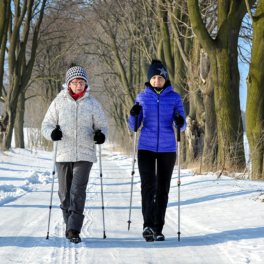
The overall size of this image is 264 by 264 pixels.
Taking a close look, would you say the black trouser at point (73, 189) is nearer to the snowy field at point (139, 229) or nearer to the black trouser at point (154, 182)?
the snowy field at point (139, 229)

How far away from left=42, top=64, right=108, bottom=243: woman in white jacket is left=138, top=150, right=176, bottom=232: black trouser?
2.05 ft

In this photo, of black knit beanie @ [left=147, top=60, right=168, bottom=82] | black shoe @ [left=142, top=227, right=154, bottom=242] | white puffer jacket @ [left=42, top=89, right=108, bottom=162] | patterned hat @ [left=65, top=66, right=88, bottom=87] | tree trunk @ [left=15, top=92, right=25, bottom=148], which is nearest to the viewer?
black shoe @ [left=142, top=227, right=154, bottom=242]

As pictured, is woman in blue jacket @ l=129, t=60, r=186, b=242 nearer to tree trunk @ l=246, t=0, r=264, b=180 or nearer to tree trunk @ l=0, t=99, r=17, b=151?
tree trunk @ l=246, t=0, r=264, b=180

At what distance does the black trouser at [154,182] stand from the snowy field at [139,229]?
1.19 ft

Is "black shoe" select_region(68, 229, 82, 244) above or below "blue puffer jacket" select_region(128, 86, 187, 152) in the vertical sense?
below

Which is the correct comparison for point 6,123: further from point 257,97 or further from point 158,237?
point 158,237

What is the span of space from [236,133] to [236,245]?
22.0ft

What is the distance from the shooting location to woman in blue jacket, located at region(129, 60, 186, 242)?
511 cm

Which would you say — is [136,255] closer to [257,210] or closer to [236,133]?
[257,210]

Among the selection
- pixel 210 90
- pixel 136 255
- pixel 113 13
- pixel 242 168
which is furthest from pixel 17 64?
pixel 136 255

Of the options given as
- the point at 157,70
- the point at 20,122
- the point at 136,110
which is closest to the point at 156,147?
the point at 136,110

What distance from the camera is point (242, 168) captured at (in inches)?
429

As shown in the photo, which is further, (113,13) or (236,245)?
(113,13)

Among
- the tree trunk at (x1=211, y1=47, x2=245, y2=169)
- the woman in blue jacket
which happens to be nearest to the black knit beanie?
the woman in blue jacket
